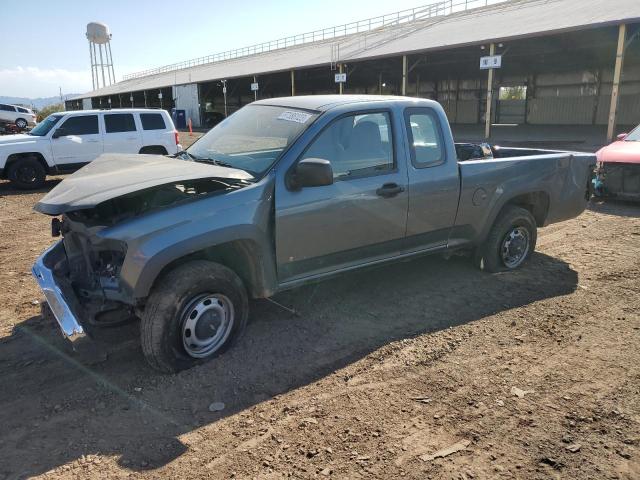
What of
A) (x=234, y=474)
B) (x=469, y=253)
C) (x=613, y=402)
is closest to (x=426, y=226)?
(x=469, y=253)

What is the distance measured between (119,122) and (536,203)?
36.3 ft


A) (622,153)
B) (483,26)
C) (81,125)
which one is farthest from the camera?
(483,26)

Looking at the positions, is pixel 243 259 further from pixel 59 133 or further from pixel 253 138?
pixel 59 133

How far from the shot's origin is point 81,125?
13.0 meters

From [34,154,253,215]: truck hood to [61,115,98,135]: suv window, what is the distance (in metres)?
9.64

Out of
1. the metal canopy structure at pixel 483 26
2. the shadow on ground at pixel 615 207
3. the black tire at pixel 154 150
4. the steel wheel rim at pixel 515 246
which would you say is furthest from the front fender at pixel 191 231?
the metal canopy structure at pixel 483 26

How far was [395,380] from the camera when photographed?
3590 mm

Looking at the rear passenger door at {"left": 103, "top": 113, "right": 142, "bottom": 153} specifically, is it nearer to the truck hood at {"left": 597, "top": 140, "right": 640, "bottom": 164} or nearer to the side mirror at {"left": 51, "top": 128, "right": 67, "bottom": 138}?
the side mirror at {"left": 51, "top": 128, "right": 67, "bottom": 138}

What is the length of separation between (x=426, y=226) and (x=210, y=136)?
232 centimetres

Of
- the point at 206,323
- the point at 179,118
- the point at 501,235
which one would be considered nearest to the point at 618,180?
the point at 501,235

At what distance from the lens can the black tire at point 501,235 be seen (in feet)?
18.4

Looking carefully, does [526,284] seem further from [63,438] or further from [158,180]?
[63,438]

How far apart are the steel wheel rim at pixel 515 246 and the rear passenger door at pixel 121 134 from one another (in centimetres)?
1065

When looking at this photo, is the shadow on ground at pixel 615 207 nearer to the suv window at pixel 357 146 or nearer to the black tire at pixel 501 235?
the black tire at pixel 501 235
